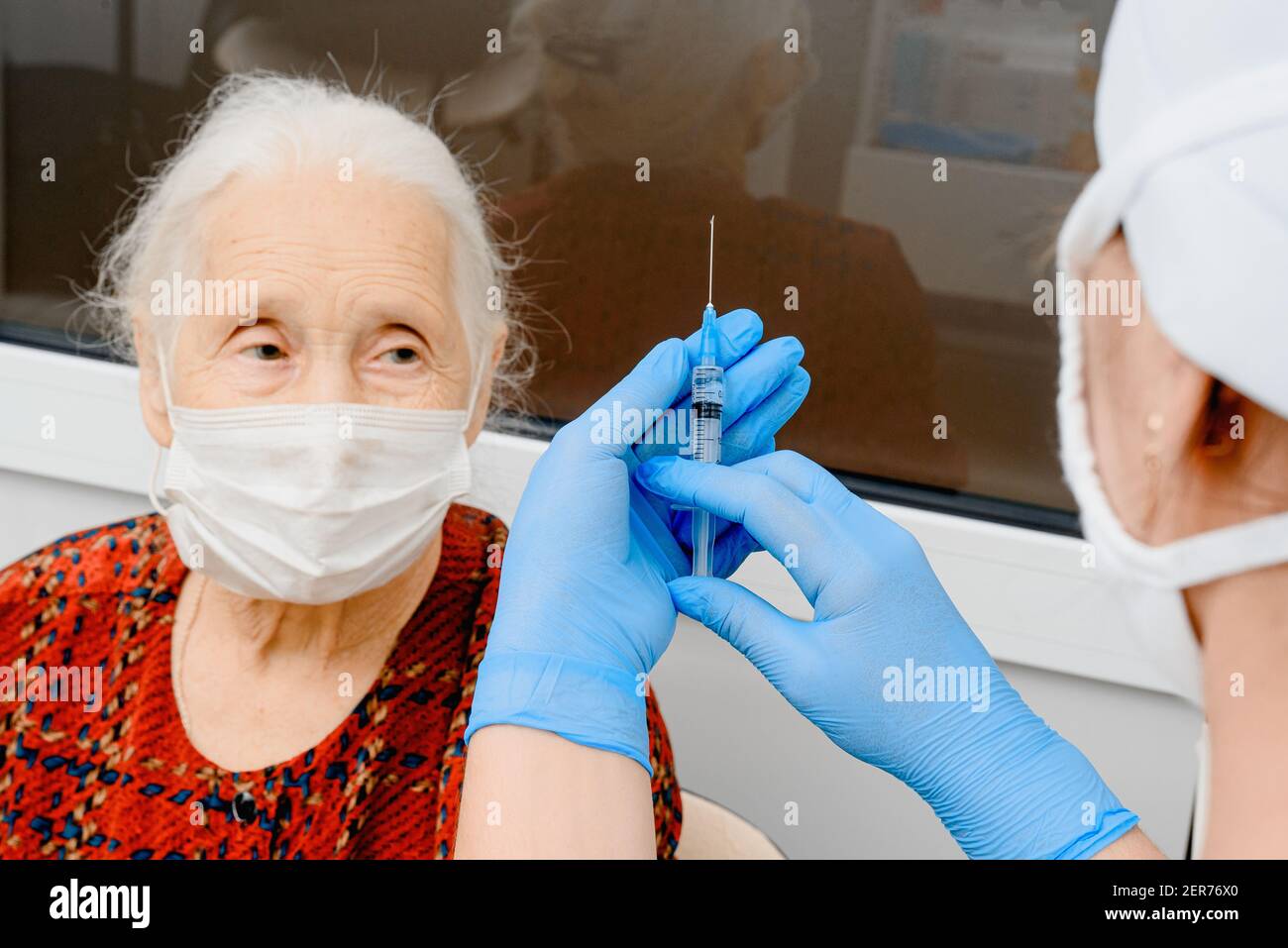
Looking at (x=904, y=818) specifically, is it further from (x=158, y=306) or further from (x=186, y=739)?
(x=158, y=306)

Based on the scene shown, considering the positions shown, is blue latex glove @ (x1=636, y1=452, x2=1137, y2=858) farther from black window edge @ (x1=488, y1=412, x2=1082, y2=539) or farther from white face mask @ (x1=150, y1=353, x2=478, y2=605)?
black window edge @ (x1=488, y1=412, x2=1082, y2=539)

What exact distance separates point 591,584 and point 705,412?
0.65 feet

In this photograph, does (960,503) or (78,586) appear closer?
(78,586)

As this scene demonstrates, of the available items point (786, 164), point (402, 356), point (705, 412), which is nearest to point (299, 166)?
point (402, 356)

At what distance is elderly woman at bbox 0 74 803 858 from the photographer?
3.92 feet

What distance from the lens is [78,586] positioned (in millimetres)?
1344

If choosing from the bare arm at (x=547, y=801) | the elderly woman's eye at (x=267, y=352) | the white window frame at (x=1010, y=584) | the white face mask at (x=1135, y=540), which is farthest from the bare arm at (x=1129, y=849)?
the elderly woman's eye at (x=267, y=352)

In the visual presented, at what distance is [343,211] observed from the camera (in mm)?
1230

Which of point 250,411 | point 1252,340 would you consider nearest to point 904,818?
point 250,411

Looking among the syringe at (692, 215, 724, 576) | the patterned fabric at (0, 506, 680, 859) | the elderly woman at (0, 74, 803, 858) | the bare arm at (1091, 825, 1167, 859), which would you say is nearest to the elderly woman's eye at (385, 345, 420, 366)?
the elderly woman at (0, 74, 803, 858)

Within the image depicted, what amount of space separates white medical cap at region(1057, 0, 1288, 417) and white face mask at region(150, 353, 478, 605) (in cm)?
79

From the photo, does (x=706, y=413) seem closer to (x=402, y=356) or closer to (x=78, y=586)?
(x=402, y=356)

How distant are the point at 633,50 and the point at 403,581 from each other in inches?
36.3
